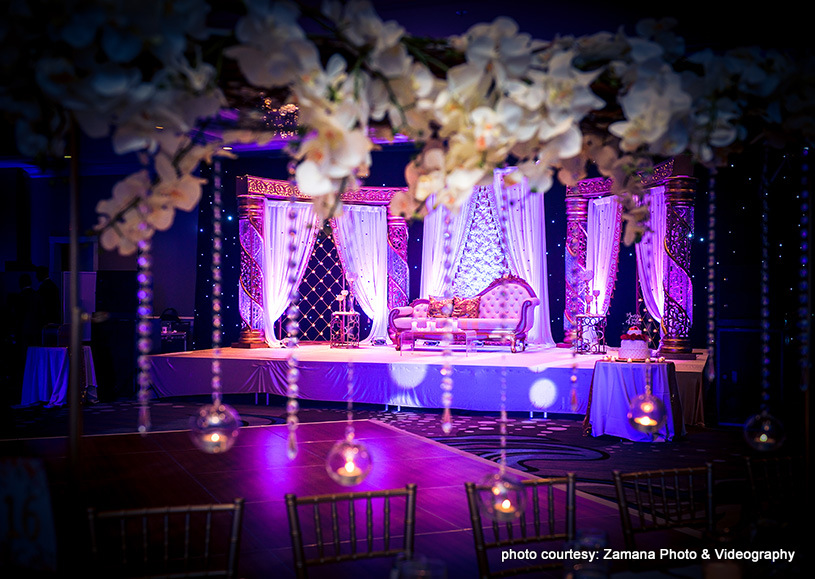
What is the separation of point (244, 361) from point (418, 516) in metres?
6.14

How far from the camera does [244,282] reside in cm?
1029

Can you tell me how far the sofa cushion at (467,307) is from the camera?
10.3 m

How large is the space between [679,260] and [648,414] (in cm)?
739

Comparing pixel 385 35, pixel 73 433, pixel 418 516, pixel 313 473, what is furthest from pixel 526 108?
pixel 313 473

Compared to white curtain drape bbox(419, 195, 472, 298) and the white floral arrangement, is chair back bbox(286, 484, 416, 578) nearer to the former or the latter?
the white floral arrangement

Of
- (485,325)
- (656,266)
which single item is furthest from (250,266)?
(656,266)

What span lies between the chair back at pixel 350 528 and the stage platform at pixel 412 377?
13.9 ft

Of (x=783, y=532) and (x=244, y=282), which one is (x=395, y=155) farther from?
(x=783, y=532)

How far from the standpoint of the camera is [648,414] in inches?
59.5

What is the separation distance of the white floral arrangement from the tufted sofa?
7979 mm

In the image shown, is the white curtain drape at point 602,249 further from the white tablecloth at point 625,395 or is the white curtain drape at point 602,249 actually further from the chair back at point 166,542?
the chair back at point 166,542

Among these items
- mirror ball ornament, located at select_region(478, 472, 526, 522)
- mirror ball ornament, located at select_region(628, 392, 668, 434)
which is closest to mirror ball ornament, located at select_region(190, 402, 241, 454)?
mirror ball ornament, located at select_region(478, 472, 526, 522)

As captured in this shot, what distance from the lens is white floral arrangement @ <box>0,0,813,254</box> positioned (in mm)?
1012

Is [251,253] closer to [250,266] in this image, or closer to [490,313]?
[250,266]
